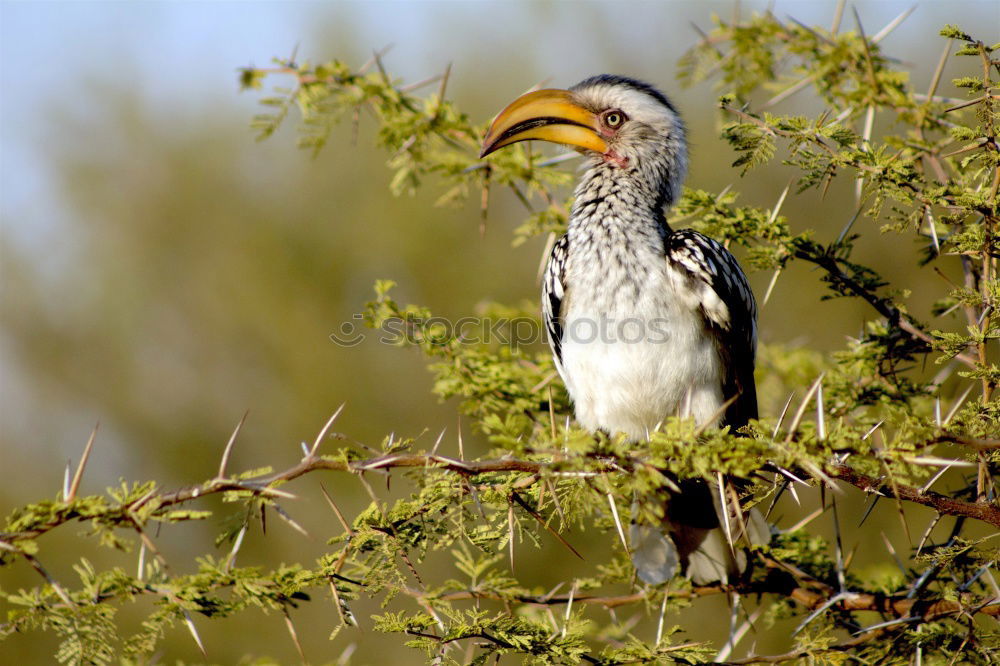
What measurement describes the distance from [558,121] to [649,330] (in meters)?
1.22

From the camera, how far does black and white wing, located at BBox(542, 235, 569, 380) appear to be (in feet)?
11.6

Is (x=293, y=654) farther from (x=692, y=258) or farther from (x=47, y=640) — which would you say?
(x=692, y=258)

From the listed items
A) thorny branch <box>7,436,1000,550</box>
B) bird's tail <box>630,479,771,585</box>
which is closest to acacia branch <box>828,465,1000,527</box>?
thorny branch <box>7,436,1000,550</box>

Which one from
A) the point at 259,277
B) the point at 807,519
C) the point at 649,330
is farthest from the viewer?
the point at 259,277

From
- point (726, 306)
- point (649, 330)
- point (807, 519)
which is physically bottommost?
point (807, 519)

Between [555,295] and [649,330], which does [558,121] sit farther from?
[649,330]

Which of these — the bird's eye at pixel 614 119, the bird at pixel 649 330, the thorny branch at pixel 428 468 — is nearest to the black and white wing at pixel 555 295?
the bird at pixel 649 330

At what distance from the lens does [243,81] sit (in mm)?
3035

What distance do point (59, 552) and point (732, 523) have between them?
9320 millimetres

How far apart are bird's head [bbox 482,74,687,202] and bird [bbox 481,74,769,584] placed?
1.7 inches

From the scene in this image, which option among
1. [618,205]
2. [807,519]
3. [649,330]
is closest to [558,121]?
[618,205]

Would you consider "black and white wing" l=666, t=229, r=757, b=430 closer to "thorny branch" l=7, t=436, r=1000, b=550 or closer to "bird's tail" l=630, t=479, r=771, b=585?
"bird's tail" l=630, t=479, r=771, b=585

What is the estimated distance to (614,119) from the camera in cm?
390

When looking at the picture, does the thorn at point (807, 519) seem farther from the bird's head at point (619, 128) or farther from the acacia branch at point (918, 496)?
the bird's head at point (619, 128)
